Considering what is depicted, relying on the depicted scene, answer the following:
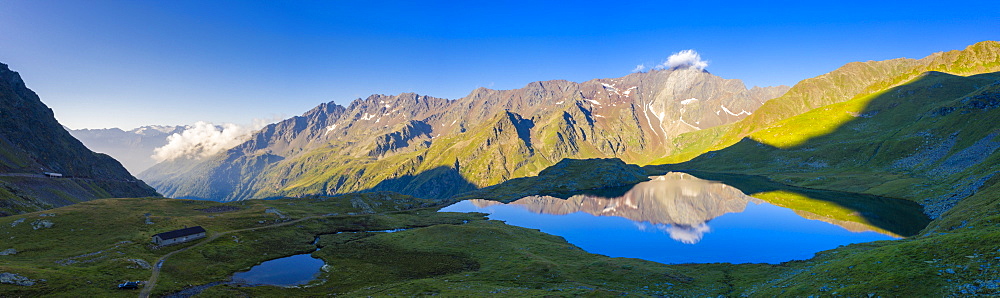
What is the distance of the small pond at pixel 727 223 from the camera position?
8900 centimetres

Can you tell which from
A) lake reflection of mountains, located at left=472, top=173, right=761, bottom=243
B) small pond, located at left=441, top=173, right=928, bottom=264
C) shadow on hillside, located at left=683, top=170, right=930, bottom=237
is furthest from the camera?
lake reflection of mountains, located at left=472, top=173, right=761, bottom=243

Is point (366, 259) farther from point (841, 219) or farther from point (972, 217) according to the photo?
point (841, 219)

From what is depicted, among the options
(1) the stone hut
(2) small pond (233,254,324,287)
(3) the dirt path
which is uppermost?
(1) the stone hut

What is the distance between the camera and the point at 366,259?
85.2m

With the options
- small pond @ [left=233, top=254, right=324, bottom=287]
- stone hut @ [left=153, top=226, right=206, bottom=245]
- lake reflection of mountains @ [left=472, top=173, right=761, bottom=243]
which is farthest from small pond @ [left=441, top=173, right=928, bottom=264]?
stone hut @ [left=153, top=226, right=206, bottom=245]

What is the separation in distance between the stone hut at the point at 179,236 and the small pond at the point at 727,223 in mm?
101633

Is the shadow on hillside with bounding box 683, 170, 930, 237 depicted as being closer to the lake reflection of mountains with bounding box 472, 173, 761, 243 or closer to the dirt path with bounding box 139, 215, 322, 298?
the lake reflection of mountains with bounding box 472, 173, 761, 243

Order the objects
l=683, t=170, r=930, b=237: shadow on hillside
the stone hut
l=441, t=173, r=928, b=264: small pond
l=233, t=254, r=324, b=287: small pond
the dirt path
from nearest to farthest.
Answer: the dirt path
l=233, t=254, r=324, b=287: small pond
the stone hut
l=441, t=173, r=928, b=264: small pond
l=683, t=170, r=930, b=237: shadow on hillside

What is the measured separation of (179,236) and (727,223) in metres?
162

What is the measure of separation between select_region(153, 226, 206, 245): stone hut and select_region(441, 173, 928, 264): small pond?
10163 cm

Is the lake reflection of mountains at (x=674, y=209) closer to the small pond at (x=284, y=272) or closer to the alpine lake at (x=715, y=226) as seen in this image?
the alpine lake at (x=715, y=226)

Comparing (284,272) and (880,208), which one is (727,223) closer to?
(880,208)

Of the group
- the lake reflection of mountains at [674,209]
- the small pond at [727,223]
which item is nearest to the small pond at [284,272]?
the small pond at [727,223]

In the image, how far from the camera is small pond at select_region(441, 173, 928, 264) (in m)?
89.0
